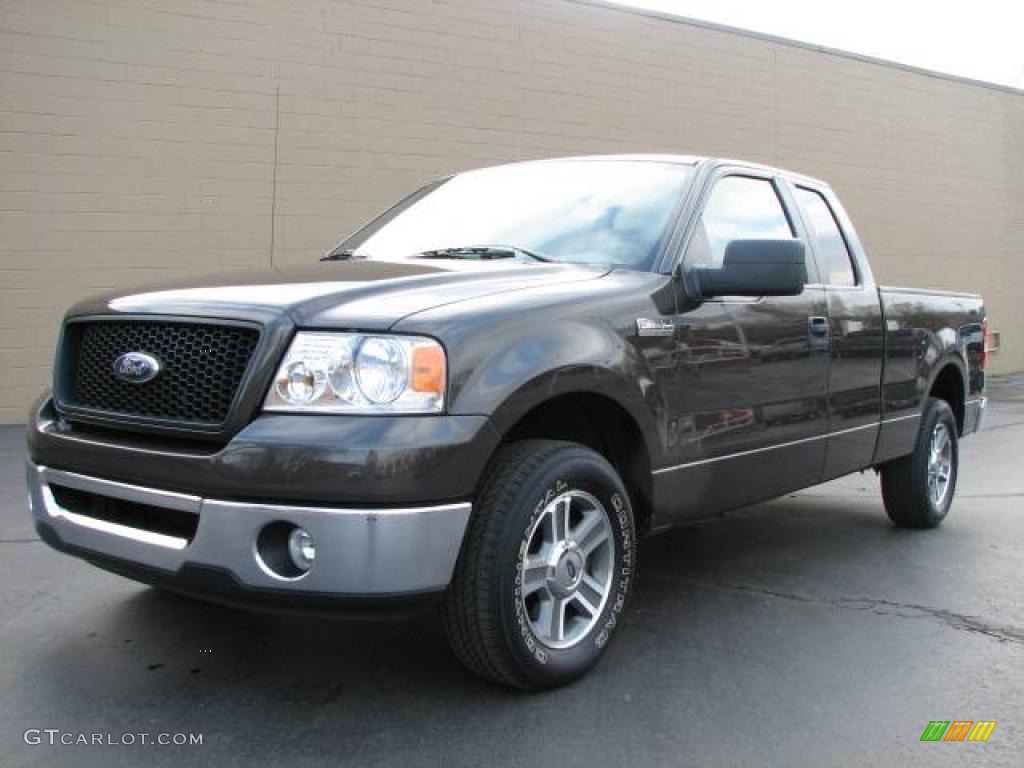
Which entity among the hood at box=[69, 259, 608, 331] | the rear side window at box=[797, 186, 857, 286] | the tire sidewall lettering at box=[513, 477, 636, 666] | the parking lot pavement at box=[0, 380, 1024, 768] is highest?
the rear side window at box=[797, 186, 857, 286]

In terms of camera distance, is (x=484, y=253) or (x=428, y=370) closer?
(x=428, y=370)

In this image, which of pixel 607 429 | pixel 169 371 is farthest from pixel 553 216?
pixel 169 371

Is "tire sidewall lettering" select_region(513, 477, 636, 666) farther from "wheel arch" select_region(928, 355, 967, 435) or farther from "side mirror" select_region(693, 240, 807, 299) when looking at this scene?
"wheel arch" select_region(928, 355, 967, 435)

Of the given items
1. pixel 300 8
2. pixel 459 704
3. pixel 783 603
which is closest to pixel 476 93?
pixel 300 8

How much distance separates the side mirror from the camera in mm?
3713

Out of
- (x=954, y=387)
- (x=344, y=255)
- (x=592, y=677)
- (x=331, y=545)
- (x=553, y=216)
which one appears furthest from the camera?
(x=954, y=387)

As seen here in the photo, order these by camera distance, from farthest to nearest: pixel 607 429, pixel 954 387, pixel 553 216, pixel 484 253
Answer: pixel 954 387, pixel 553 216, pixel 484 253, pixel 607 429

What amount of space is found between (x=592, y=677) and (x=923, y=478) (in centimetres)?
313

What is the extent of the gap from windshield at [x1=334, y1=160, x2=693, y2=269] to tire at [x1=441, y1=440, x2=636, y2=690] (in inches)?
38.9

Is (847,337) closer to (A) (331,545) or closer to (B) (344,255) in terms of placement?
(B) (344,255)

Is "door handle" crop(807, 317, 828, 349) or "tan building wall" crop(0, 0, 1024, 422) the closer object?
"door handle" crop(807, 317, 828, 349)

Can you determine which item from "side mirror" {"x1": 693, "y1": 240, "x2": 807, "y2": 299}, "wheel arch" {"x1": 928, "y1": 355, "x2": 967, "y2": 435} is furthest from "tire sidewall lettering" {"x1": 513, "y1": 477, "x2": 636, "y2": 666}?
"wheel arch" {"x1": 928, "y1": 355, "x2": 967, "y2": 435}

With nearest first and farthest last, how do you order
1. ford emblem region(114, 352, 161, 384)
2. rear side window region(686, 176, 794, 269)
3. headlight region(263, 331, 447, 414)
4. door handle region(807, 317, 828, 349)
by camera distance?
headlight region(263, 331, 447, 414) < ford emblem region(114, 352, 161, 384) < rear side window region(686, 176, 794, 269) < door handle region(807, 317, 828, 349)

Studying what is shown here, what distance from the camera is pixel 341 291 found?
9.95ft
